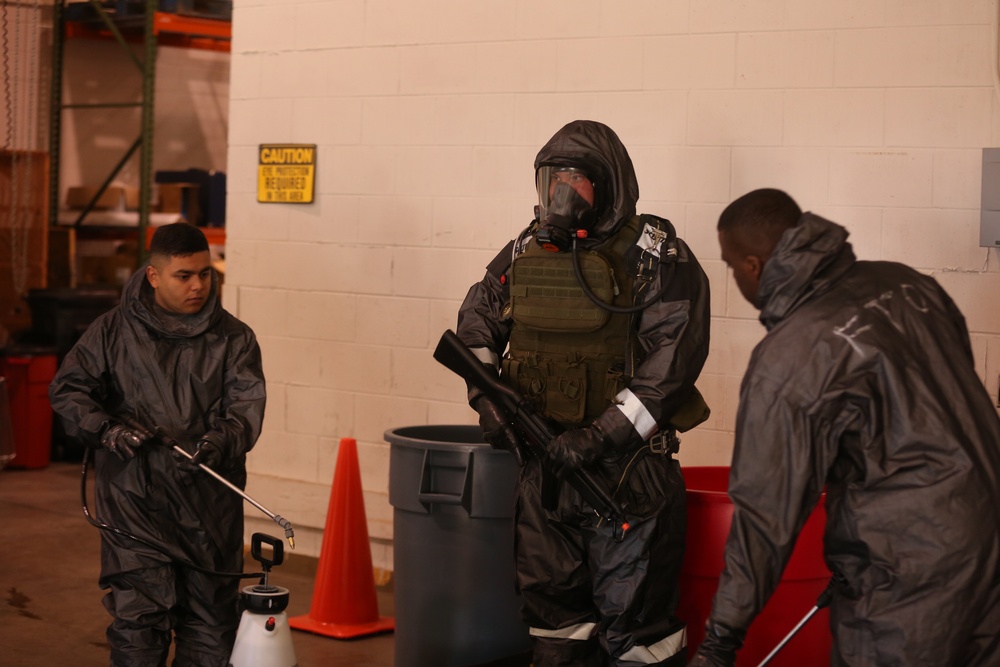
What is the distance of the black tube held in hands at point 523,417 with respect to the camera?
9.86ft

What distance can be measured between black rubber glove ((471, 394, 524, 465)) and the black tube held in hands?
18 mm

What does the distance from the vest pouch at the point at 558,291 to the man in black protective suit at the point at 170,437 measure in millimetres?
835

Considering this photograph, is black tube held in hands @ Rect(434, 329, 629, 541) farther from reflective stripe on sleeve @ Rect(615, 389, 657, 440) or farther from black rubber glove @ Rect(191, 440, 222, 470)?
black rubber glove @ Rect(191, 440, 222, 470)

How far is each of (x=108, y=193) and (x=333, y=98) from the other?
143 inches

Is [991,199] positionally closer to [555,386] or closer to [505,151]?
[555,386]

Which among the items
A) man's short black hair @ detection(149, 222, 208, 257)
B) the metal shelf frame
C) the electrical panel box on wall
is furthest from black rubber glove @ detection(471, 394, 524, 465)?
the metal shelf frame

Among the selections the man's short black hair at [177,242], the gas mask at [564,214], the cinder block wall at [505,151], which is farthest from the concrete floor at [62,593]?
the gas mask at [564,214]

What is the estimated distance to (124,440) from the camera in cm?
307

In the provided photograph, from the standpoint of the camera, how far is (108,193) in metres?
7.95

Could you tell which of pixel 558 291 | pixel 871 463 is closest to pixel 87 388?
pixel 558 291

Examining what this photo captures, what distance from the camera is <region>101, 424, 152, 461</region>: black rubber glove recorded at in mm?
3057

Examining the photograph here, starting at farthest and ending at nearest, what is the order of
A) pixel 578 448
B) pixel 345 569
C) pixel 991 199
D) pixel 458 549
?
pixel 345 569 < pixel 991 199 < pixel 458 549 < pixel 578 448

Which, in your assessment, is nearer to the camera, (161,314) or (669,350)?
(669,350)

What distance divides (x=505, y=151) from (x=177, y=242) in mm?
1626
